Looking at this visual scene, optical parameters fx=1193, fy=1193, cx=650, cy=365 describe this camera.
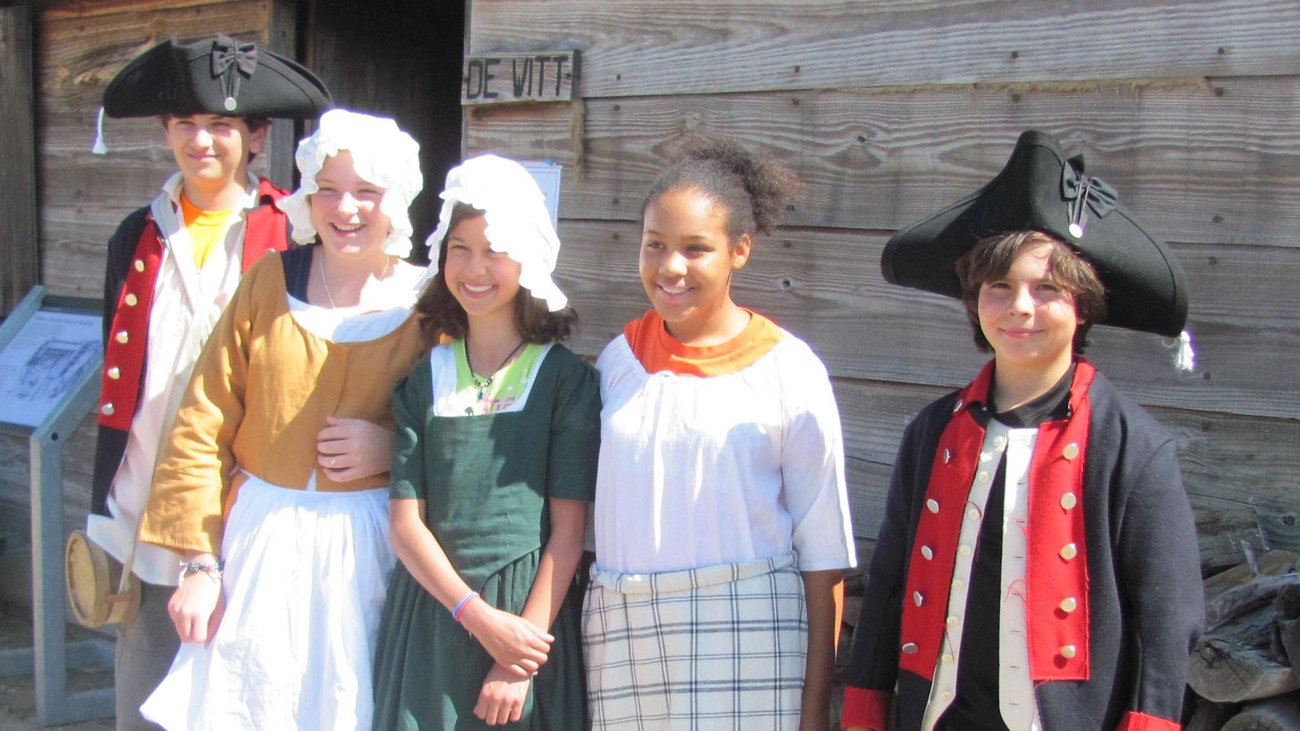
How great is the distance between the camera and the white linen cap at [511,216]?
2.35 m

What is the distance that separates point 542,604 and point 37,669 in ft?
8.73

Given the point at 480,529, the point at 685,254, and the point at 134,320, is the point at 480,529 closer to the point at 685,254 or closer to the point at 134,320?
the point at 685,254

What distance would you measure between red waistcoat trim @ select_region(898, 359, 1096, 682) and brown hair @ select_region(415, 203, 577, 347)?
82cm

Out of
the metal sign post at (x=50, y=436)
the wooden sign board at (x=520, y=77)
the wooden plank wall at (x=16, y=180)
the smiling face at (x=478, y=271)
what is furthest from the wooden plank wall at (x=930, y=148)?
the wooden plank wall at (x=16, y=180)

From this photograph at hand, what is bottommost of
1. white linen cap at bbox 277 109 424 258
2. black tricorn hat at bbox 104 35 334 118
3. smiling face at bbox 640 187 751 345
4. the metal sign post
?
the metal sign post

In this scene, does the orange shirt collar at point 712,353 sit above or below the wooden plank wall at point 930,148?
below

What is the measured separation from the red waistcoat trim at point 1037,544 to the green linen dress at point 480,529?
0.68 m

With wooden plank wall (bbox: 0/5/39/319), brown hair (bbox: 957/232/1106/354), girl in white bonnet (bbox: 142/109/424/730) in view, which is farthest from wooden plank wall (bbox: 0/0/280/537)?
brown hair (bbox: 957/232/1106/354)

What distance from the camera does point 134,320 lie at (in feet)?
9.68

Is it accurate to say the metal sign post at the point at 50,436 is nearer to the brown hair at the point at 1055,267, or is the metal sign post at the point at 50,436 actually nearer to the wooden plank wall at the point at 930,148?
the wooden plank wall at the point at 930,148

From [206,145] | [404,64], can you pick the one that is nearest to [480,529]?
[206,145]

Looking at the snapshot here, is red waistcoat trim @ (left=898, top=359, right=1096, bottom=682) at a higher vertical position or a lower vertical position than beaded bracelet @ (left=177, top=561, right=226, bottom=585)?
higher

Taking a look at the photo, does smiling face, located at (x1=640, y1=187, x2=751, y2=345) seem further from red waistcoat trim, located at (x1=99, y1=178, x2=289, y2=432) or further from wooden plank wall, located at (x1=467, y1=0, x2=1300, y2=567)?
red waistcoat trim, located at (x1=99, y1=178, x2=289, y2=432)

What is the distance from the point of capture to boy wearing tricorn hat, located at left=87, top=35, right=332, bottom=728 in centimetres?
292
